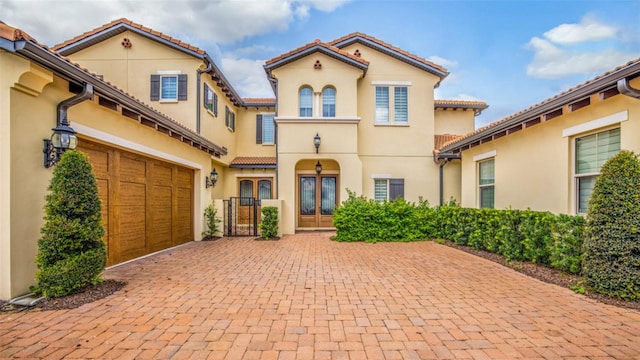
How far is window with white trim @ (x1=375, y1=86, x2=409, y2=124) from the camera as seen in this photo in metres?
12.8

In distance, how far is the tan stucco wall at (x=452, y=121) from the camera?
47.7ft

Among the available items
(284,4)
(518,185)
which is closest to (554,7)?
(518,185)

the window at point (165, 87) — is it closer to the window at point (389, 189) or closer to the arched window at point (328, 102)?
the arched window at point (328, 102)

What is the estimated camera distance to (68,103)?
15.4ft

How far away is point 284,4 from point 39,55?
12.9 meters

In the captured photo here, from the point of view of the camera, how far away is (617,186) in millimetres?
4395

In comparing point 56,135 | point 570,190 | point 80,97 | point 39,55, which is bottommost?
point 570,190

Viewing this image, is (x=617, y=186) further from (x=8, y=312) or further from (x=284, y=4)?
(x=284, y=4)

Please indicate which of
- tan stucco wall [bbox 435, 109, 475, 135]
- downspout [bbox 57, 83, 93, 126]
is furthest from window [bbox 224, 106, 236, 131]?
tan stucco wall [bbox 435, 109, 475, 135]

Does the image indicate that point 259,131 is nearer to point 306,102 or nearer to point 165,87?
point 306,102

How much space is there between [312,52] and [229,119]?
19.4ft

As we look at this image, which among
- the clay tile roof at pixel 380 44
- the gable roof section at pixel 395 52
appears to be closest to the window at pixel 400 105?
the gable roof section at pixel 395 52

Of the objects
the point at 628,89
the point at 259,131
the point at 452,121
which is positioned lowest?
the point at 628,89

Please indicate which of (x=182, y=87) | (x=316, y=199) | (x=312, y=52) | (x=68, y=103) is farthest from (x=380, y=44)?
(x=68, y=103)
